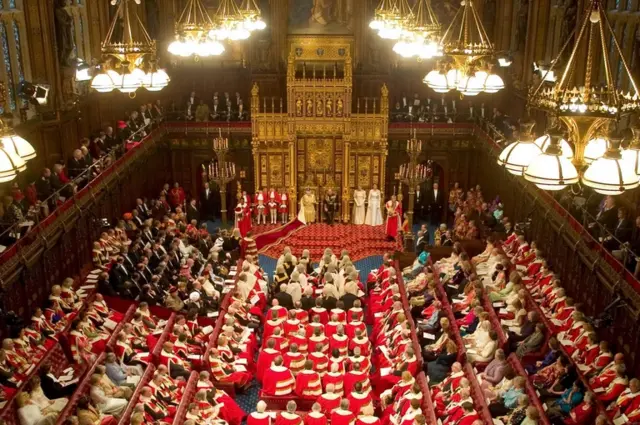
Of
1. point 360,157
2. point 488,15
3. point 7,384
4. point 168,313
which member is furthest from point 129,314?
point 488,15

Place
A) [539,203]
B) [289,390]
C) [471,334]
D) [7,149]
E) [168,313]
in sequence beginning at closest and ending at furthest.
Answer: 1. [7,149]
2. [289,390]
3. [471,334]
4. [168,313]
5. [539,203]

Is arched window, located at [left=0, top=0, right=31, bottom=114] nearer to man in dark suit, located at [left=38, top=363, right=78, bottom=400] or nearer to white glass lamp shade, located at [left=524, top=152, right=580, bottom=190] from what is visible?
man in dark suit, located at [left=38, top=363, right=78, bottom=400]

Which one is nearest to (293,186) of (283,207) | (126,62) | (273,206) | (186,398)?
(283,207)

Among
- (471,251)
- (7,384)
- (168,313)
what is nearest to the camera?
(7,384)

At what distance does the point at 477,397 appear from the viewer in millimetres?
12547

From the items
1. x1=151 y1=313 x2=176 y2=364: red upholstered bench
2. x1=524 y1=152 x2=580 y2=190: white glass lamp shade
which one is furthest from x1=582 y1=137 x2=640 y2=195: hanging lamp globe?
x1=151 y1=313 x2=176 y2=364: red upholstered bench

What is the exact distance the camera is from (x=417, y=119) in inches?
1033

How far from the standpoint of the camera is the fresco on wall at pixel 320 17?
89.1 feet

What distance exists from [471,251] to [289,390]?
28.9 feet

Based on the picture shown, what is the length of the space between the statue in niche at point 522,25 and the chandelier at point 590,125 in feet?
63.6

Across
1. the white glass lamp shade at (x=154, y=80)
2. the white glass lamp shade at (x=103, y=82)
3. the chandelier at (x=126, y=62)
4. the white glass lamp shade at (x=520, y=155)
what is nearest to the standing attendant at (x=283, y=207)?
the white glass lamp shade at (x=154, y=80)

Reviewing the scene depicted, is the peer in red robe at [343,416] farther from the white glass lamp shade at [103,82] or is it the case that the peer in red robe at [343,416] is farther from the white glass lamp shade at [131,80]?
the white glass lamp shade at [103,82]

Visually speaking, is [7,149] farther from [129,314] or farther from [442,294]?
[442,294]

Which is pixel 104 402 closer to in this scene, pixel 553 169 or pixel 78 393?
pixel 78 393
